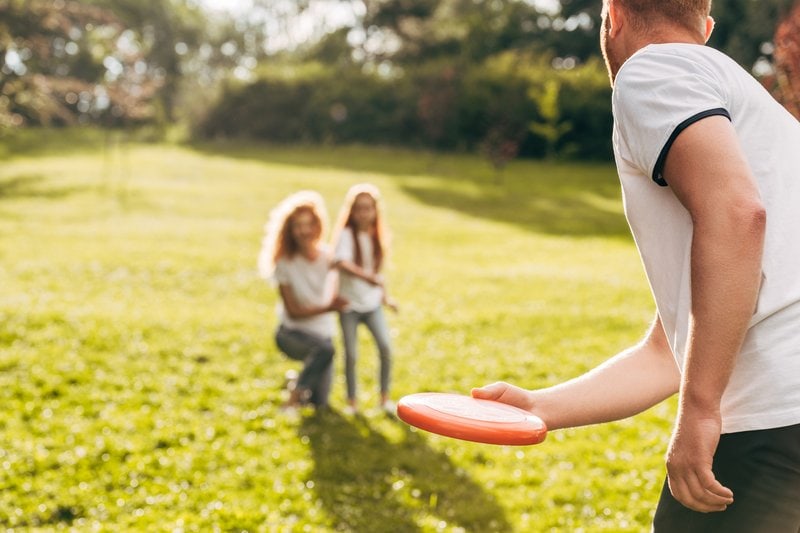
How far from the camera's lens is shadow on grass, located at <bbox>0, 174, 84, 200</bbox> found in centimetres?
2372

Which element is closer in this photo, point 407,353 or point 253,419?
point 253,419

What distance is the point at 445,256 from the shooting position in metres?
17.0

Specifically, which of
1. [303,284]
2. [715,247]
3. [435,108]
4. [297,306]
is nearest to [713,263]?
[715,247]

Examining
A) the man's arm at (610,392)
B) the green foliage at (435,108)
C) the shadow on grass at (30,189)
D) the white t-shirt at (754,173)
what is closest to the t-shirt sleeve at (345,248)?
the man's arm at (610,392)

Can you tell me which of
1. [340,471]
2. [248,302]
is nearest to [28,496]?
[340,471]

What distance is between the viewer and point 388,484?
556cm

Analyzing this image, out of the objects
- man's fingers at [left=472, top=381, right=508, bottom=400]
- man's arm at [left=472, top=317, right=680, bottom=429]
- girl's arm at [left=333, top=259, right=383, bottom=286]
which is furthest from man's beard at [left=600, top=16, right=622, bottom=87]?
girl's arm at [left=333, top=259, right=383, bottom=286]

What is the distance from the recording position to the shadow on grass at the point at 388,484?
502 centimetres

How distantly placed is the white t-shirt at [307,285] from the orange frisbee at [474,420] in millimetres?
4790

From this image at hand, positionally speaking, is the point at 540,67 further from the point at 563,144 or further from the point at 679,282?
the point at 679,282

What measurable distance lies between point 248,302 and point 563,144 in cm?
2311

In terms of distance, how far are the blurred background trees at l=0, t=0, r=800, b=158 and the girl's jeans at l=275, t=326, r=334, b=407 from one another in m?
14.1

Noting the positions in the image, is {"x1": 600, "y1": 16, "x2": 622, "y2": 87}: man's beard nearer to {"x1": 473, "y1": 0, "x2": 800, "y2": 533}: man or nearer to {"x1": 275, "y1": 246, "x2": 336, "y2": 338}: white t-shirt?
{"x1": 473, "y1": 0, "x2": 800, "y2": 533}: man

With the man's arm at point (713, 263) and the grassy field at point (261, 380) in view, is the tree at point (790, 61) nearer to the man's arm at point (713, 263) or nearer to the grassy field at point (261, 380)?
the man's arm at point (713, 263)
